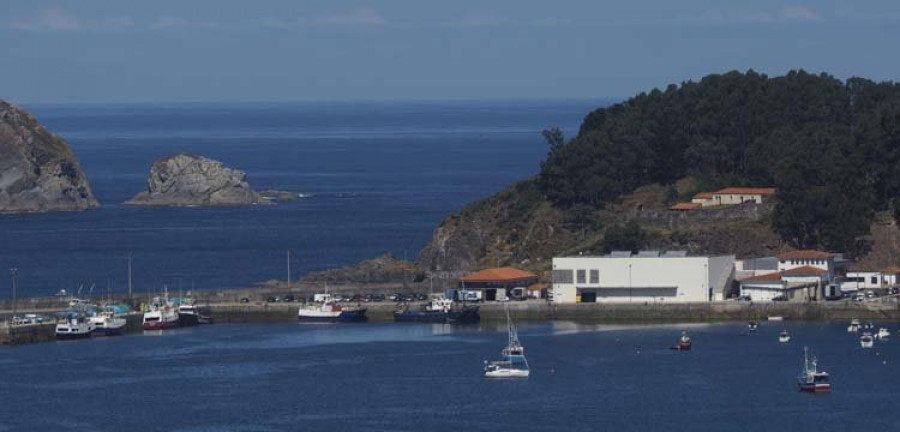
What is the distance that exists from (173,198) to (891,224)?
89.0 metres

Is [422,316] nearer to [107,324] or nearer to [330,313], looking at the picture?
[330,313]

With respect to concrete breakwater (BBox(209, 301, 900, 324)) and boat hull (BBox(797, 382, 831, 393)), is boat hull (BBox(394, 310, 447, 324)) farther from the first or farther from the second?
boat hull (BBox(797, 382, 831, 393))

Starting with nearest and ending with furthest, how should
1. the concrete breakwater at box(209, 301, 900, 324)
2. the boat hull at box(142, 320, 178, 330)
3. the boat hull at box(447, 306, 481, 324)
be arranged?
the concrete breakwater at box(209, 301, 900, 324) < the boat hull at box(447, 306, 481, 324) < the boat hull at box(142, 320, 178, 330)

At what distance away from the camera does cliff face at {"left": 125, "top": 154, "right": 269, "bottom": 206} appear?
18562cm

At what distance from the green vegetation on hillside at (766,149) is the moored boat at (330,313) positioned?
20.9 m

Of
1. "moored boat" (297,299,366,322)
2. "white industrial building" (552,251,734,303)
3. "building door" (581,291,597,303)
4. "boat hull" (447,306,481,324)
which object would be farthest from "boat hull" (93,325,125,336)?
"building door" (581,291,597,303)

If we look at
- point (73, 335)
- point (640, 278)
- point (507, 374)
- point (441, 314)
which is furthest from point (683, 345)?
point (73, 335)

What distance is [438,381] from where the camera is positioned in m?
83.0

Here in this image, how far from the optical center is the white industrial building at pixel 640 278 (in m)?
101

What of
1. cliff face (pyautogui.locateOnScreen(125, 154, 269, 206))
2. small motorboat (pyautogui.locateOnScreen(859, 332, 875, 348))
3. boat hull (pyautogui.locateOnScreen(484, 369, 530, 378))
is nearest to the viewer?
boat hull (pyautogui.locateOnScreen(484, 369, 530, 378))

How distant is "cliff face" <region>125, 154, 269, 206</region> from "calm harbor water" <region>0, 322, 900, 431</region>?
8500cm

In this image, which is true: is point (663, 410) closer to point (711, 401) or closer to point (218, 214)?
point (711, 401)

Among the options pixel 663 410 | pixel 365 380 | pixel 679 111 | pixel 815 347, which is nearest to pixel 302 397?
pixel 365 380

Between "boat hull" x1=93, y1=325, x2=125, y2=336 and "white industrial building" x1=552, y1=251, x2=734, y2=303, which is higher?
"white industrial building" x1=552, y1=251, x2=734, y2=303
